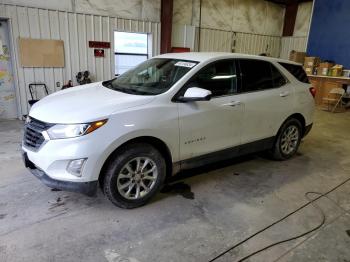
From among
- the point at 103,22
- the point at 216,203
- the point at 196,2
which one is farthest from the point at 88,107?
the point at 196,2

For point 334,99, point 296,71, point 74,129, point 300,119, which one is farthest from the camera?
point 334,99

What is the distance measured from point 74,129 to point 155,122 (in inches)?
28.3

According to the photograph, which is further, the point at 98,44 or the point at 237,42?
the point at 237,42

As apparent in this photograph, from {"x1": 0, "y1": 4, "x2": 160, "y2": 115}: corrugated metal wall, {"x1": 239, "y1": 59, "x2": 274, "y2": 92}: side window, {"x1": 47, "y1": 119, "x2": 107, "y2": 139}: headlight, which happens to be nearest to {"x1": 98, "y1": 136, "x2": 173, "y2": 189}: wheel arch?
{"x1": 47, "y1": 119, "x2": 107, "y2": 139}: headlight

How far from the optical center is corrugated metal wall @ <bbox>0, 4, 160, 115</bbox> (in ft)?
19.3

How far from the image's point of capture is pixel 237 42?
10359mm

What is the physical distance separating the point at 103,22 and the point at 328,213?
6.34 m

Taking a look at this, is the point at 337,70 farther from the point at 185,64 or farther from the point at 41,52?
the point at 41,52

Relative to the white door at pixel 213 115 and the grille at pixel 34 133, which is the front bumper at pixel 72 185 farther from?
the white door at pixel 213 115

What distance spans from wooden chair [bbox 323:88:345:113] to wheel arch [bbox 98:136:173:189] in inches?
287

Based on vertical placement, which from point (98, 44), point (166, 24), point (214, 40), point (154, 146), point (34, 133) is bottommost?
point (154, 146)

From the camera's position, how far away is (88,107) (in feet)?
8.11

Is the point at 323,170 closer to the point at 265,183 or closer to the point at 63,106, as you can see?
the point at 265,183

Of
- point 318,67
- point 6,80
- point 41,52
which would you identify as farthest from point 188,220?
point 318,67
